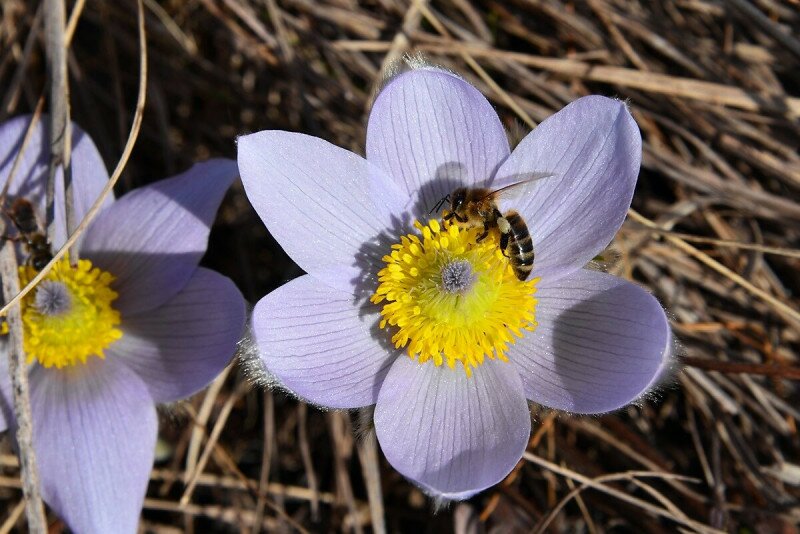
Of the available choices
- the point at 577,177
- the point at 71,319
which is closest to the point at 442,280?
the point at 577,177

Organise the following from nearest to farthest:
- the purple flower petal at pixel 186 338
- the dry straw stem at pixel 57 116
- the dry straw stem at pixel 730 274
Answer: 1. the purple flower petal at pixel 186 338
2. the dry straw stem at pixel 57 116
3. the dry straw stem at pixel 730 274

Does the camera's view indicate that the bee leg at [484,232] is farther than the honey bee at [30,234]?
No

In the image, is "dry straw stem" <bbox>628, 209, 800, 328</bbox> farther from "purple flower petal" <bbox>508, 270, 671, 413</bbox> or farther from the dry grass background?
"purple flower petal" <bbox>508, 270, 671, 413</bbox>

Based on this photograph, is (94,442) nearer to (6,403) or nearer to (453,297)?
(6,403)

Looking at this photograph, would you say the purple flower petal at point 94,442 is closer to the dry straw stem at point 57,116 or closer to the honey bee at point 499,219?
the dry straw stem at point 57,116

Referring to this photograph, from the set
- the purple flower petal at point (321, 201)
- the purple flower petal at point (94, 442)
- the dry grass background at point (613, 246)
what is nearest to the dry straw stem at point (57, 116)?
the dry grass background at point (613, 246)

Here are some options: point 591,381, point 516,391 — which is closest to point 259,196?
point 516,391

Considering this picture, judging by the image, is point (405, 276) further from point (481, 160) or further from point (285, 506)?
point (285, 506)
